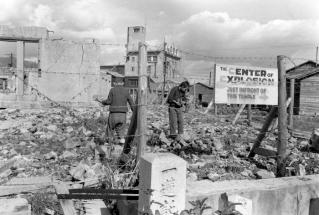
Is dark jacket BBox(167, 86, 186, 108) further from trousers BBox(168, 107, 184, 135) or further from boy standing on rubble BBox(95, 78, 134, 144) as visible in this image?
boy standing on rubble BBox(95, 78, 134, 144)

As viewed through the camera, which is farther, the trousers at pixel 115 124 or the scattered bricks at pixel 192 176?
the trousers at pixel 115 124

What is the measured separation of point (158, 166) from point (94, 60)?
24.6m

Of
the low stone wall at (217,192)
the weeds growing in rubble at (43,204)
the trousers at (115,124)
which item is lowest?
the weeds growing in rubble at (43,204)

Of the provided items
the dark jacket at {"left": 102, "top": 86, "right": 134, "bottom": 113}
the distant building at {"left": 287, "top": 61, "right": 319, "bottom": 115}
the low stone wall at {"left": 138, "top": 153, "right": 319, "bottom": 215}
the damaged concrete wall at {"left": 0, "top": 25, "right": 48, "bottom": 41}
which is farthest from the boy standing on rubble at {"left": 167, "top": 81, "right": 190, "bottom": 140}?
→ the damaged concrete wall at {"left": 0, "top": 25, "right": 48, "bottom": 41}

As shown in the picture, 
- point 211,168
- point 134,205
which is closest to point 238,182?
point 134,205

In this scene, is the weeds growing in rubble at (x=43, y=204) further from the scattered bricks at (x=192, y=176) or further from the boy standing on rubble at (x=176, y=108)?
the boy standing on rubble at (x=176, y=108)

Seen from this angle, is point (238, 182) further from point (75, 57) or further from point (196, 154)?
point (75, 57)

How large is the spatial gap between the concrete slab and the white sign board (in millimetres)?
2034

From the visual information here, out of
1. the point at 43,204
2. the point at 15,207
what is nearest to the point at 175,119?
the point at 43,204

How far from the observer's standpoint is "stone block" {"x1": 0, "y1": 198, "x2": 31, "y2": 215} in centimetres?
381

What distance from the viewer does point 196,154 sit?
7.62 m

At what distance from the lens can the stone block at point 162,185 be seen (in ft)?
10.9

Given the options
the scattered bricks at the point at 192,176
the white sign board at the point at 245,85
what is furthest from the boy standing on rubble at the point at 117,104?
the scattered bricks at the point at 192,176

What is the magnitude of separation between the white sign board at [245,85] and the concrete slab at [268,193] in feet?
6.67
